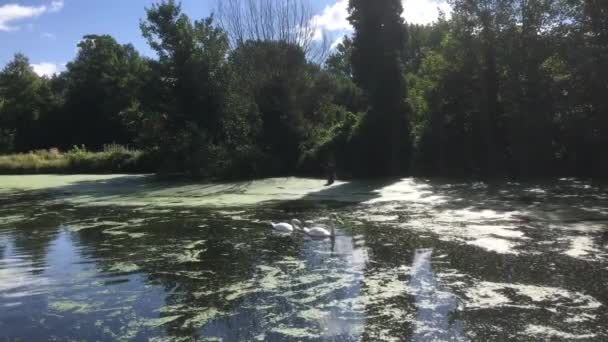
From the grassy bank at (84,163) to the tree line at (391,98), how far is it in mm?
2169

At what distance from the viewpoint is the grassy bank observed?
25.0 metres

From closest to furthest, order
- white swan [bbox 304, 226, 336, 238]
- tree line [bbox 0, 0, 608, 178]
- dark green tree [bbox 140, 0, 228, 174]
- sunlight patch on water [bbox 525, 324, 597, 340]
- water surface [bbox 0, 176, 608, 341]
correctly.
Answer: sunlight patch on water [bbox 525, 324, 597, 340]
water surface [bbox 0, 176, 608, 341]
white swan [bbox 304, 226, 336, 238]
tree line [bbox 0, 0, 608, 178]
dark green tree [bbox 140, 0, 228, 174]

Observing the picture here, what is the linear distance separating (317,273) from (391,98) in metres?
13.2

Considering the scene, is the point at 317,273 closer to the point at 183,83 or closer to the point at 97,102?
the point at 183,83

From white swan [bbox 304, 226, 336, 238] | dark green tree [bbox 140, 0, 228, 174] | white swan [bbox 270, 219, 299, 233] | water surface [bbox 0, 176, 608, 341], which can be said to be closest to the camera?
water surface [bbox 0, 176, 608, 341]

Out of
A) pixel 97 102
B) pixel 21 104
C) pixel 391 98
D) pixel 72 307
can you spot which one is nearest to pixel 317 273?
pixel 72 307

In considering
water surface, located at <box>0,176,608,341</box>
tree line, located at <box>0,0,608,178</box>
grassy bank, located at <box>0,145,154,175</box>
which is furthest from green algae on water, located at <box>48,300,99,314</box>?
grassy bank, located at <box>0,145,154,175</box>

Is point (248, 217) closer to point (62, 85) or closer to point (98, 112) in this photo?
point (98, 112)

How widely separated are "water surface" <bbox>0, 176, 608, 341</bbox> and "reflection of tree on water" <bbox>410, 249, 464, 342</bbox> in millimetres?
18

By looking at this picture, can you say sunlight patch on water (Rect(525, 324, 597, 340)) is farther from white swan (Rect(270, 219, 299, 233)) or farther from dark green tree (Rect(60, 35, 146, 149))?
dark green tree (Rect(60, 35, 146, 149))

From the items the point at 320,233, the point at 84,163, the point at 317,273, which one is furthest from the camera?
the point at 84,163

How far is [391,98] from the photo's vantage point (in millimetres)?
18328

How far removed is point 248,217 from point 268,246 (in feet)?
9.09

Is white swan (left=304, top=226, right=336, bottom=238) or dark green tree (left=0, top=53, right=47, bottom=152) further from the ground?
dark green tree (left=0, top=53, right=47, bottom=152)
